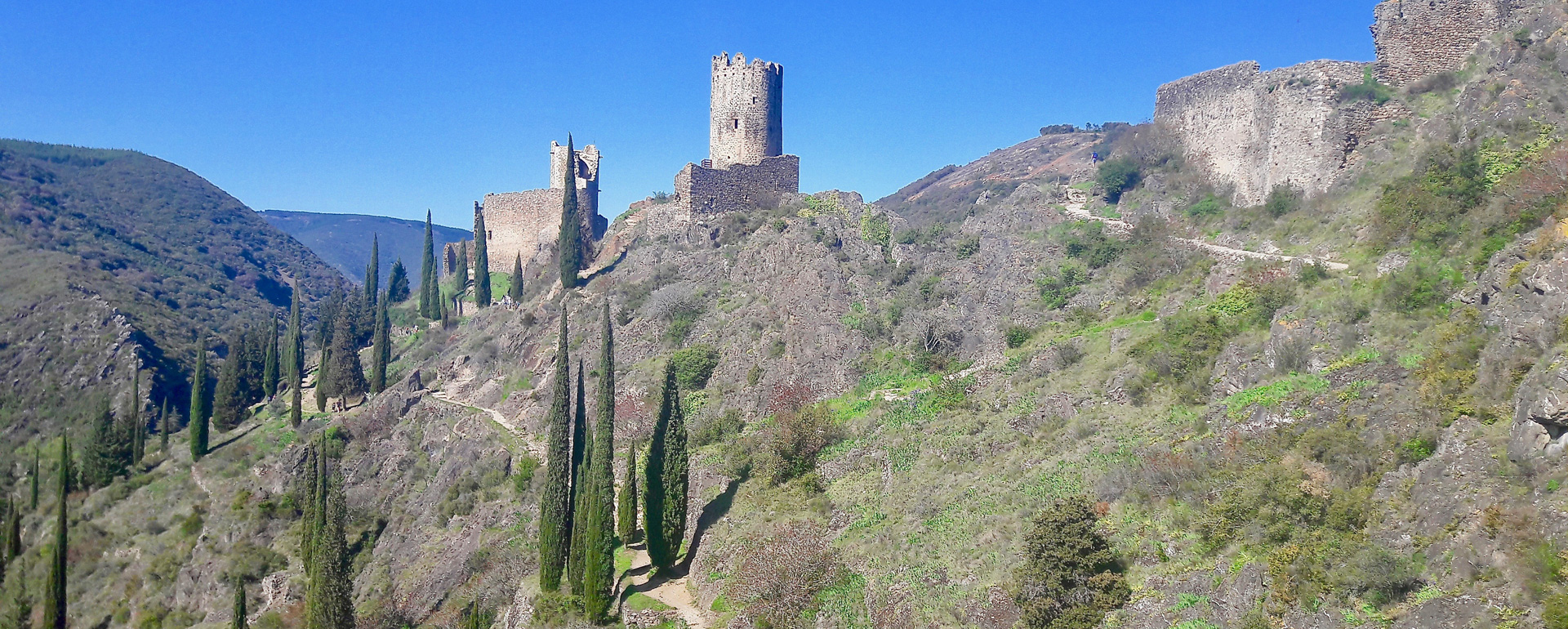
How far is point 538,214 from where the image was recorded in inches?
2088

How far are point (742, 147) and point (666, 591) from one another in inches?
996

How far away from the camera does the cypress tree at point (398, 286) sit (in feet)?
210

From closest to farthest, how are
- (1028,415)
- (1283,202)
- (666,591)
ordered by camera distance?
(1028,415) < (666,591) < (1283,202)

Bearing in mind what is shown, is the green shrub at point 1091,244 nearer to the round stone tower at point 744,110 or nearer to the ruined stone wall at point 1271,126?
the ruined stone wall at point 1271,126

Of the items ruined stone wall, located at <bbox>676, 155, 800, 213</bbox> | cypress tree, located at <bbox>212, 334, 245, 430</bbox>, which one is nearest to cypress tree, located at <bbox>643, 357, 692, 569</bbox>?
ruined stone wall, located at <bbox>676, 155, 800, 213</bbox>

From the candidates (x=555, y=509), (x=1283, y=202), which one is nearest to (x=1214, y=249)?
(x=1283, y=202)

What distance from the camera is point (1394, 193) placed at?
72.8ft

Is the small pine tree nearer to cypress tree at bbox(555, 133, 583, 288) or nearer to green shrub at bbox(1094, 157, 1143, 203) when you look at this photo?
cypress tree at bbox(555, 133, 583, 288)

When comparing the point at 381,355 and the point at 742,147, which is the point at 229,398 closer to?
the point at 381,355

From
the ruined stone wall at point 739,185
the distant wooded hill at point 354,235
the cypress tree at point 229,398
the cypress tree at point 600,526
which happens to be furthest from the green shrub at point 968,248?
the distant wooded hill at point 354,235

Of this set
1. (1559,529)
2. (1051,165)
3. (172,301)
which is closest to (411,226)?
(172,301)

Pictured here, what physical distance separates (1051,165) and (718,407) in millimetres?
44240

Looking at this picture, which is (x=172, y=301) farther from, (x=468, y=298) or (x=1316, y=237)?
(x=1316, y=237)

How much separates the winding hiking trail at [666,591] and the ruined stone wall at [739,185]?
2091 cm
